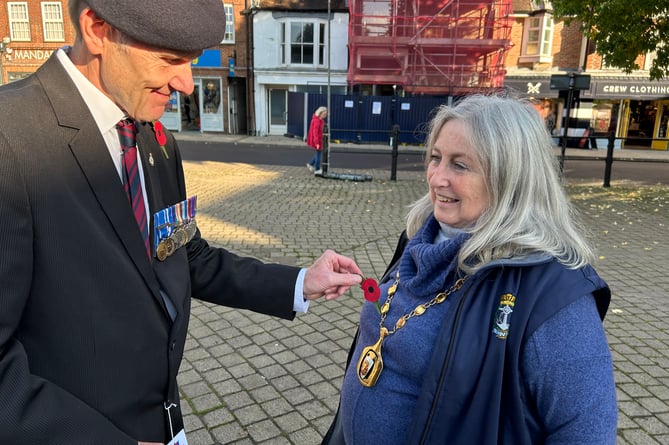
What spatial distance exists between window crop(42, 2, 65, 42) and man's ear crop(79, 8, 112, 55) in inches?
1160

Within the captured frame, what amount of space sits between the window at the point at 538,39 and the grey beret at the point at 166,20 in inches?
985

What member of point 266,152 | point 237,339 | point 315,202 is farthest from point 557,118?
point 237,339

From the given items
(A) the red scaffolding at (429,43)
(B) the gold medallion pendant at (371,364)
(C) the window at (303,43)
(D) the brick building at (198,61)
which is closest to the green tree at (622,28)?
(B) the gold medallion pendant at (371,364)

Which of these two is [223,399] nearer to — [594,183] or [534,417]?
[534,417]

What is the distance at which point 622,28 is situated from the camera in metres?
9.85

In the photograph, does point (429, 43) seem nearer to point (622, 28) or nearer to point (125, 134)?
point (622, 28)

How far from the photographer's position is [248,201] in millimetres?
9398

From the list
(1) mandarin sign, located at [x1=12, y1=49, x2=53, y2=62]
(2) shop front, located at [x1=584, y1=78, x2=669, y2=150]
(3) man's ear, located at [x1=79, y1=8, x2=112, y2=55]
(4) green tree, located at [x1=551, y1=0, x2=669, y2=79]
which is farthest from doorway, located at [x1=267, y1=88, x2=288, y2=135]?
(3) man's ear, located at [x1=79, y1=8, x2=112, y2=55]

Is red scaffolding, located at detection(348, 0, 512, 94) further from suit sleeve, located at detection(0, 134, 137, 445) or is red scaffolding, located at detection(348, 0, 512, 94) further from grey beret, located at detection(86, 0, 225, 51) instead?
suit sleeve, located at detection(0, 134, 137, 445)

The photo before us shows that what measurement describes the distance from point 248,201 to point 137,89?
8.11 meters

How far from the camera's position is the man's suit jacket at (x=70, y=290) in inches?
43.3

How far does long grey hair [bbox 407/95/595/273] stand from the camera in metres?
1.56

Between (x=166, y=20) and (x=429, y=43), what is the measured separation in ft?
72.4

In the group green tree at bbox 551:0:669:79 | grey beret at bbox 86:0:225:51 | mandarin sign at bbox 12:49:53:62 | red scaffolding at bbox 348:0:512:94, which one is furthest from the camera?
mandarin sign at bbox 12:49:53:62
